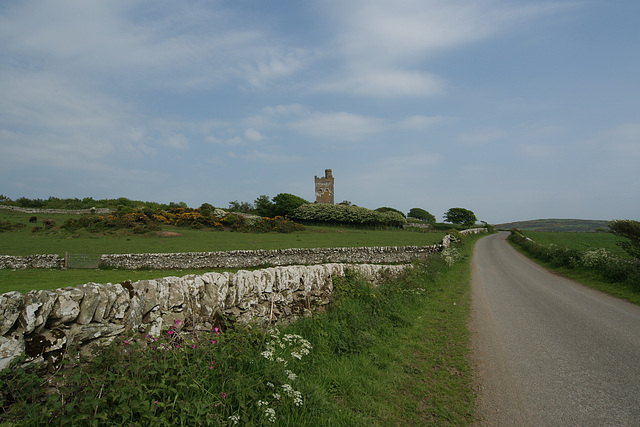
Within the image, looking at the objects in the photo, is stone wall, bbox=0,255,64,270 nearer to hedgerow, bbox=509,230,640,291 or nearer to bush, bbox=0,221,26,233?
bush, bbox=0,221,26,233

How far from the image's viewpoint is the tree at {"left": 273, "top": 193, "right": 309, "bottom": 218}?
76.4m

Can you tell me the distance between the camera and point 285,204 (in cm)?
7750

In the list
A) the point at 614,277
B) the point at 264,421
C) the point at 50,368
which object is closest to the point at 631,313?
the point at 614,277

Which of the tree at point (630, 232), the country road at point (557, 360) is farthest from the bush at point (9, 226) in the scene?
the tree at point (630, 232)

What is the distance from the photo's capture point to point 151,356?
353 centimetres

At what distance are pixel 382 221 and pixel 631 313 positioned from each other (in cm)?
5890

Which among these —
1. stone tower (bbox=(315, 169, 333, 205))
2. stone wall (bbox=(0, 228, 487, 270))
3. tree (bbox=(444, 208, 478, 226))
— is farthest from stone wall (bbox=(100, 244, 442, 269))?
tree (bbox=(444, 208, 478, 226))

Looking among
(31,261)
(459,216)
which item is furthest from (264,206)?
(459,216)

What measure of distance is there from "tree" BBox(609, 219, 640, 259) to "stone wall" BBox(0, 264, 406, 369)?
52.9 ft

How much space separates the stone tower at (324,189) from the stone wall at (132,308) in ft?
286

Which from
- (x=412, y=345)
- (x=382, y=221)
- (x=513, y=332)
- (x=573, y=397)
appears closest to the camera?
(x=573, y=397)

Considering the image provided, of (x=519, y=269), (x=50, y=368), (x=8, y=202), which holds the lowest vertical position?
(x=519, y=269)

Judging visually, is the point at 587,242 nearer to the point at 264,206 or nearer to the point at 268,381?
the point at 268,381

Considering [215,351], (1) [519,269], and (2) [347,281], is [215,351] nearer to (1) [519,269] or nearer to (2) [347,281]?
(2) [347,281]
